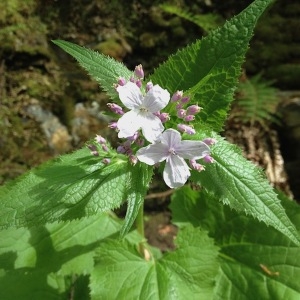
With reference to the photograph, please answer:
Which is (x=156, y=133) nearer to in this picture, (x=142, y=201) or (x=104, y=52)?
(x=142, y=201)

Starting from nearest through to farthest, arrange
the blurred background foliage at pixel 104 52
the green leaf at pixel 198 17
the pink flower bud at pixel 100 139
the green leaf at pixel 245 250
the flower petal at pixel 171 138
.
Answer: the flower petal at pixel 171 138 → the pink flower bud at pixel 100 139 → the green leaf at pixel 245 250 → the blurred background foliage at pixel 104 52 → the green leaf at pixel 198 17

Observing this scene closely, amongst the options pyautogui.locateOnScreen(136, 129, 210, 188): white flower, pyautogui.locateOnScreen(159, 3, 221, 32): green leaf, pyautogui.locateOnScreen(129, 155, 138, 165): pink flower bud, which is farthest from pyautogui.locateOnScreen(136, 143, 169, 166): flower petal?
pyautogui.locateOnScreen(159, 3, 221, 32): green leaf

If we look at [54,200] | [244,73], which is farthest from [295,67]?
[54,200]

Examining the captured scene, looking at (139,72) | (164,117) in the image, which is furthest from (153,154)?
(139,72)

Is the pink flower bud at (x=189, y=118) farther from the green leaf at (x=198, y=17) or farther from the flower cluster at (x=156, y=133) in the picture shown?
the green leaf at (x=198, y=17)

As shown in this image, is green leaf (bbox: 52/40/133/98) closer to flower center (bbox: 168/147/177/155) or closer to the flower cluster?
the flower cluster

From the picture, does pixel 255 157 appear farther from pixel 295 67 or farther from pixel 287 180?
pixel 295 67

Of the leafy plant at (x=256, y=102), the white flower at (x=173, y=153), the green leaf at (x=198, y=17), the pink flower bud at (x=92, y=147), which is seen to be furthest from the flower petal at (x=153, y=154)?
the green leaf at (x=198, y=17)
